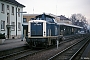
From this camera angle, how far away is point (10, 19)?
39.9 m

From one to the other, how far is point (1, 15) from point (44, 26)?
17.1m

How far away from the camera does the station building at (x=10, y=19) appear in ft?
121

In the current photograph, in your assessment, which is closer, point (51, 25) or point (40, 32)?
point (40, 32)

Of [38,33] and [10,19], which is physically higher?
[10,19]

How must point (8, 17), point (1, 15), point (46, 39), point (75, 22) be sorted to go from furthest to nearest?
point (75, 22) < point (8, 17) < point (1, 15) < point (46, 39)

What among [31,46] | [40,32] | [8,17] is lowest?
[31,46]

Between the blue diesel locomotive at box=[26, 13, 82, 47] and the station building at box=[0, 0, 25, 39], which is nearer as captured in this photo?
the blue diesel locomotive at box=[26, 13, 82, 47]

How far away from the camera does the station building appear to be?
37.0 m

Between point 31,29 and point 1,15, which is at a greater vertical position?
point 1,15

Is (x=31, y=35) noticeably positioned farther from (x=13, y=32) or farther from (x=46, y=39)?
(x=13, y=32)

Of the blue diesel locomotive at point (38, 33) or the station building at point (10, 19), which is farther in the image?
the station building at point (10, 19)

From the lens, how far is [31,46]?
21.7 meters

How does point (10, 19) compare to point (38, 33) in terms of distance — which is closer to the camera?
point (38, 33)

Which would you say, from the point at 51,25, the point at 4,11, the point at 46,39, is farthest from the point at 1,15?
the point at 46,39
